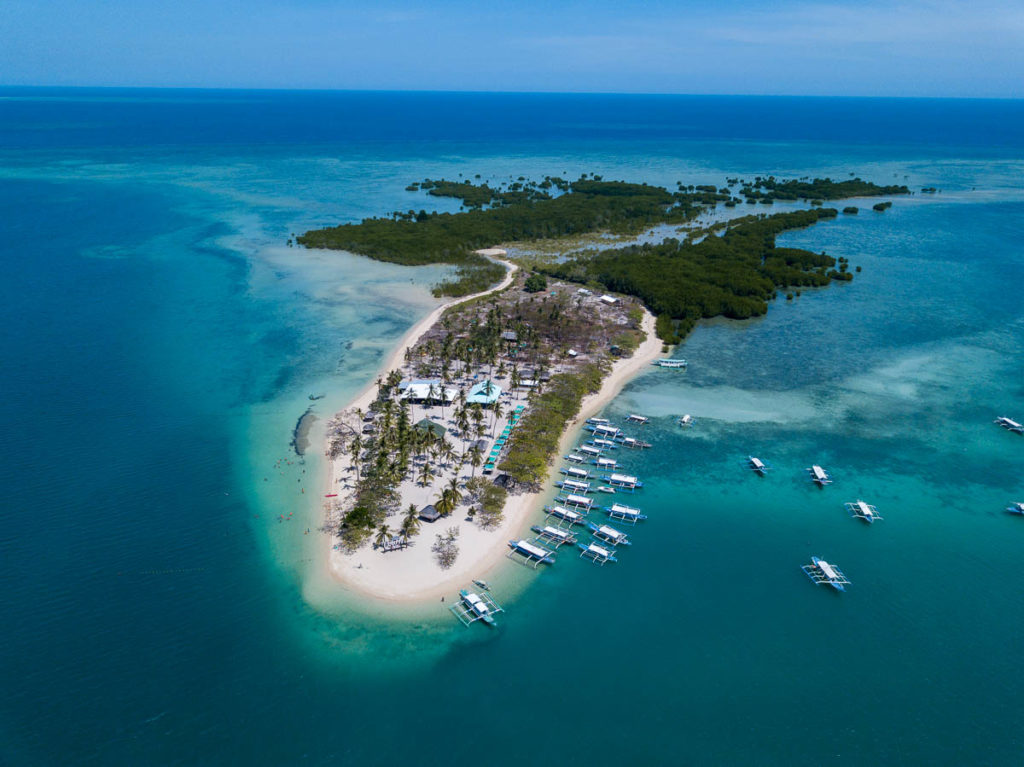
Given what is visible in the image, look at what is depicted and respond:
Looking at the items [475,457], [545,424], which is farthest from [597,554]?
[545,424]

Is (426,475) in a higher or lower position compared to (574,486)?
higher

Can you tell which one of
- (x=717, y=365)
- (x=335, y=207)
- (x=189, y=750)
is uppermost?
(x=335, y=207)

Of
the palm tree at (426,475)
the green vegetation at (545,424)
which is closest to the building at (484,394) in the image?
the green vegetation at (545,424)

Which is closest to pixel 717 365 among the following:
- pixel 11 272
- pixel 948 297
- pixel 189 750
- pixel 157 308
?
pixel 948 297

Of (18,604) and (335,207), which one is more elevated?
(335,207)

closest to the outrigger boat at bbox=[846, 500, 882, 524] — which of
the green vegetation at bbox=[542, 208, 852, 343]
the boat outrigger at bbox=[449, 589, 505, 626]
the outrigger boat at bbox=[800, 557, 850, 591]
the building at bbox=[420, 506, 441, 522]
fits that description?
the outrigger boat at bbox=[800, 557, 850, 591]

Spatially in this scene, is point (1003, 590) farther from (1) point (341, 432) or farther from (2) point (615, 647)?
(1) point (341, 432)

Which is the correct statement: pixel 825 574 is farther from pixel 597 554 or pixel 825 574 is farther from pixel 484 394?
pixel 484 394
